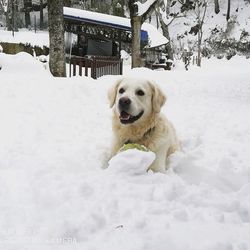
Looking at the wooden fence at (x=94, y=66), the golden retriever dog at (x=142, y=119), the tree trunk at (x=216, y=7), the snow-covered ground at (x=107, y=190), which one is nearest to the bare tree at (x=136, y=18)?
the wooden fence at (x=94, y=66)

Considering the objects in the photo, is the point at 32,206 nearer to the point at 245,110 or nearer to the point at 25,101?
the point at 25,101

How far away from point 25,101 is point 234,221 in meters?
5.41

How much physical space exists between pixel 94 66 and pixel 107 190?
1327 centimetres

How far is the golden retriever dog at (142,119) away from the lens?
12.6 ft

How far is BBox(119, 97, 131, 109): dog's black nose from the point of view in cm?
376

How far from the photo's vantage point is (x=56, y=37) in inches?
455

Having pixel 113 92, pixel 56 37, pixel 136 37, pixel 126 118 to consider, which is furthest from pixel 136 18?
pixel 126 118

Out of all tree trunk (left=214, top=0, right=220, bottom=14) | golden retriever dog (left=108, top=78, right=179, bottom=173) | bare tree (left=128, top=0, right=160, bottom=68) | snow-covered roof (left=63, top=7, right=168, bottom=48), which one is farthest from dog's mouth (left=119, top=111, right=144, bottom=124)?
tree trunk (left=214, top=0, right=220, bottom=14)

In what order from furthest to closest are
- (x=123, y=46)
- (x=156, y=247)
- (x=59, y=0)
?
1. (x=123, y=46)
2. (x=59, y=0)
3. (x=156, y=247)

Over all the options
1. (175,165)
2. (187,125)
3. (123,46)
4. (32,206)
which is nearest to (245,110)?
(187,125)

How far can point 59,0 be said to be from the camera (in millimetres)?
11211

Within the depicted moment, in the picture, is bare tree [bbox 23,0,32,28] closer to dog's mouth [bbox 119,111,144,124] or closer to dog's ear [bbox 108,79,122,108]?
dog's ear [bbox 108,79,122,108]

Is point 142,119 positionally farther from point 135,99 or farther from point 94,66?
point 94,66

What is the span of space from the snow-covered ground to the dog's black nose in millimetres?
561
